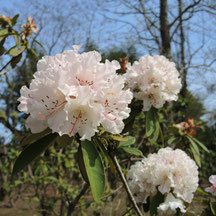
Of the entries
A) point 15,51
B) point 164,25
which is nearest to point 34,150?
point 15,51

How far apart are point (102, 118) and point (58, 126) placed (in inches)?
4.5

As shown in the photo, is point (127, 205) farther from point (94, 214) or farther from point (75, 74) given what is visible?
point (75, 74)

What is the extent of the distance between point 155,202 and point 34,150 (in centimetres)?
65

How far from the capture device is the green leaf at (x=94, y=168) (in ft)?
3.67

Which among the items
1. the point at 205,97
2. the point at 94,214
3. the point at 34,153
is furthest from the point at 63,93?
the point at 205,97

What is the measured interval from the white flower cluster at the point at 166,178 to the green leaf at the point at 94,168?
1.67ft

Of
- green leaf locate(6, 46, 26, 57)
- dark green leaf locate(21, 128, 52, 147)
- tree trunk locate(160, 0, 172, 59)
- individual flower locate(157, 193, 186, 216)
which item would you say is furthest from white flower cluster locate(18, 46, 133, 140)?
tree trunk locate(160, 0, 172, 59)

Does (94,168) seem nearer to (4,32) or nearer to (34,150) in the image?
(34,150)

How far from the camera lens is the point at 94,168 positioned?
1161 millimetres

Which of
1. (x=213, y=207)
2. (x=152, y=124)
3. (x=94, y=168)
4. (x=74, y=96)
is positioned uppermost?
(x=74, y=96)

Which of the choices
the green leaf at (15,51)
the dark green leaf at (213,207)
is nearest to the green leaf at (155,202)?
the dark green leaf at (213,207)

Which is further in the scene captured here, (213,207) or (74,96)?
(213,207)

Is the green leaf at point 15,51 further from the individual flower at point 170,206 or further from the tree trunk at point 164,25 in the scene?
the tree trunk at point 164,25

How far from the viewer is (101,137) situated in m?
1.30
